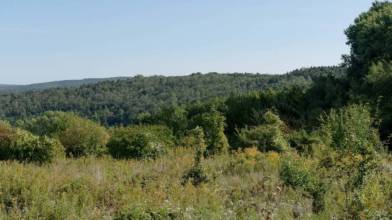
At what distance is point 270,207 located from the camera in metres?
6.04

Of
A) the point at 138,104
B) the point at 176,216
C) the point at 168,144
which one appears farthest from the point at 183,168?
the point at 138,104

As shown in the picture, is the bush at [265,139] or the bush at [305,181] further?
the bush at [265,139]

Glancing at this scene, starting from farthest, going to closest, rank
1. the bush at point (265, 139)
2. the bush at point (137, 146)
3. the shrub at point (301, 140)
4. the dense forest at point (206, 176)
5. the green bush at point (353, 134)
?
the shrub at point (301, 140), the bush at point (265, 139), the bush at point (137, 146), the green bush at point (353, 134), the dense forest at point (206, 176)

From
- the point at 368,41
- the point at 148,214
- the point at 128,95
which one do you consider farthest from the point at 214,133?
the point at 128,95

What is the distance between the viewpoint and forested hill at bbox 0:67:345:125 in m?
93.8

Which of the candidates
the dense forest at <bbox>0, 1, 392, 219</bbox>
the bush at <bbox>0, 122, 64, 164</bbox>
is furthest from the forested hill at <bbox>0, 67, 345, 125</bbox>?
the bush at <bbox>0, 122, 64, 164</bbox>

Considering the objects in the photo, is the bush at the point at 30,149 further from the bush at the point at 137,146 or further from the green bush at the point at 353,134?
the green bush at the point at 353,134

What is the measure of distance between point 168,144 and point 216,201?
8748 millimetres

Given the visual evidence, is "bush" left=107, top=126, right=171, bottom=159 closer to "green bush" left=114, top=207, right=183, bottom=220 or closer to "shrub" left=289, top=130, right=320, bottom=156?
"shrub" left=289, top=130, right=320, bottom=156

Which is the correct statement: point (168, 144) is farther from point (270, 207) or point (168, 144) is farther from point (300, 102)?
point (300, 102)

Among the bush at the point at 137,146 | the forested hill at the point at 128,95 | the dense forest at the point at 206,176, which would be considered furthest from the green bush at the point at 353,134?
the forested hill at the point at 128,95

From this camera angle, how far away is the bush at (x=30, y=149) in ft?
41.7

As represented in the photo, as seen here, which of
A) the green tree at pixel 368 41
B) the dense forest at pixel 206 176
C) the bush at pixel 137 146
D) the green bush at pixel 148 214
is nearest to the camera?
the green bush at pixel 148 214

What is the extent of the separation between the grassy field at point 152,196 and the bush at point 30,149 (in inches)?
152
